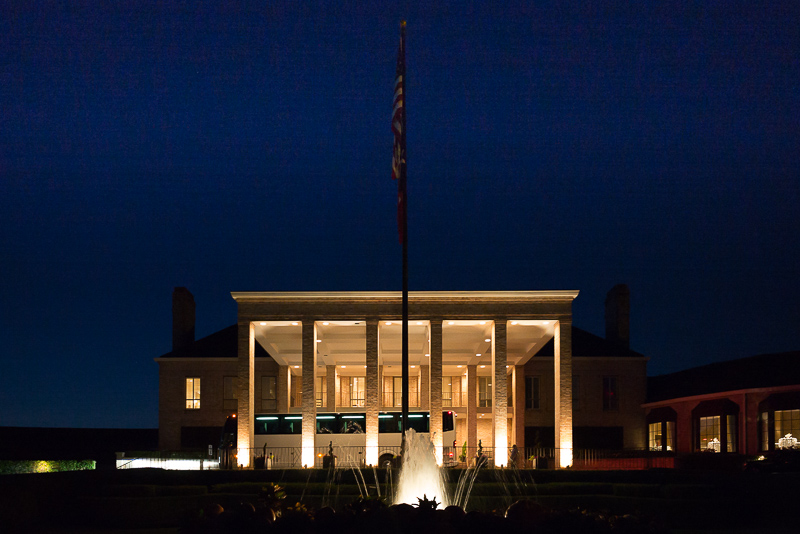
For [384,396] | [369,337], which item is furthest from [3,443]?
[369,337]

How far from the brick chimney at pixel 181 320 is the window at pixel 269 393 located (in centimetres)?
627

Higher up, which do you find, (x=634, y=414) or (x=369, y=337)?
(x=369, y=337)

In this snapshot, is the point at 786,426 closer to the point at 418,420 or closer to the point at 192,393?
the point at 418,420

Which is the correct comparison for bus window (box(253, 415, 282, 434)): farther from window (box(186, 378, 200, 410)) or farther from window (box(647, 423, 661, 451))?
window (box(647, 423, 661, 451))

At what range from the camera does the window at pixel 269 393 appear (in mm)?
53469

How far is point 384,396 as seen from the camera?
57312mm

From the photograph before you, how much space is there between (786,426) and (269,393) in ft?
104

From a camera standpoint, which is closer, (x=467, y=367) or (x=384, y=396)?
(x=467, y=367)

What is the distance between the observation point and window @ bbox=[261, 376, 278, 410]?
53.5 meters

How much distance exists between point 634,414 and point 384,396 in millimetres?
16735

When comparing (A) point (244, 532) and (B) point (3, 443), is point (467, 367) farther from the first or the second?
(A) point (244, 532)

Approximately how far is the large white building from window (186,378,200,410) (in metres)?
0.10

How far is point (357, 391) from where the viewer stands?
193 ft

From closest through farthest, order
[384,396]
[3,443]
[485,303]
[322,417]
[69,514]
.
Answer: [69,514] < [485,303] < [322,417] < [384,396] < [3,443]
